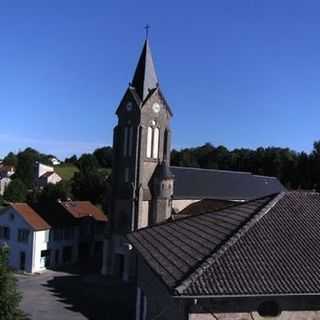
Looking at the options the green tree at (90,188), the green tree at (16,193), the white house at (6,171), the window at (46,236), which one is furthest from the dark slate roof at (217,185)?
the white house at (6,171)

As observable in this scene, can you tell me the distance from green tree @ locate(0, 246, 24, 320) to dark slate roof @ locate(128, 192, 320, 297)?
6.31 m

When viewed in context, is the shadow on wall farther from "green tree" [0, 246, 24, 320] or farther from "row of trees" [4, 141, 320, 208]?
"green tree" [0, 246, 24, 320]

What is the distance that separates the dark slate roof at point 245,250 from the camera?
16.0m

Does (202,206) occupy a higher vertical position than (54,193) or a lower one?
lower

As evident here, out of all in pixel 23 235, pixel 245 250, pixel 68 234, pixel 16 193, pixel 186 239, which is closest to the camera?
pixel 245 250

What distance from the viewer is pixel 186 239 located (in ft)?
68.6

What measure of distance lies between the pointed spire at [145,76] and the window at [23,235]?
17660 mm

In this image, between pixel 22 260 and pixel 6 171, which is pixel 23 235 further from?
pixel 6 171

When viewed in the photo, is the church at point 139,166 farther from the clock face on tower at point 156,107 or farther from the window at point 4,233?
the window at point 4,233

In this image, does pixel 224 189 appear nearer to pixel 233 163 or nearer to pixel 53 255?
pixel 53 255

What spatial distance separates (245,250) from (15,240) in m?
43.6

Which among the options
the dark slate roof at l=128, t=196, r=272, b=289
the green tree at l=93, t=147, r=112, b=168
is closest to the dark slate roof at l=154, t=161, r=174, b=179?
the dark slate roof at l=128, t=196, r=272, b=289

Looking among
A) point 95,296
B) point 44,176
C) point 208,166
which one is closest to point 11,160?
point 44,176

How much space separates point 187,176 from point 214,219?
39.9 m
